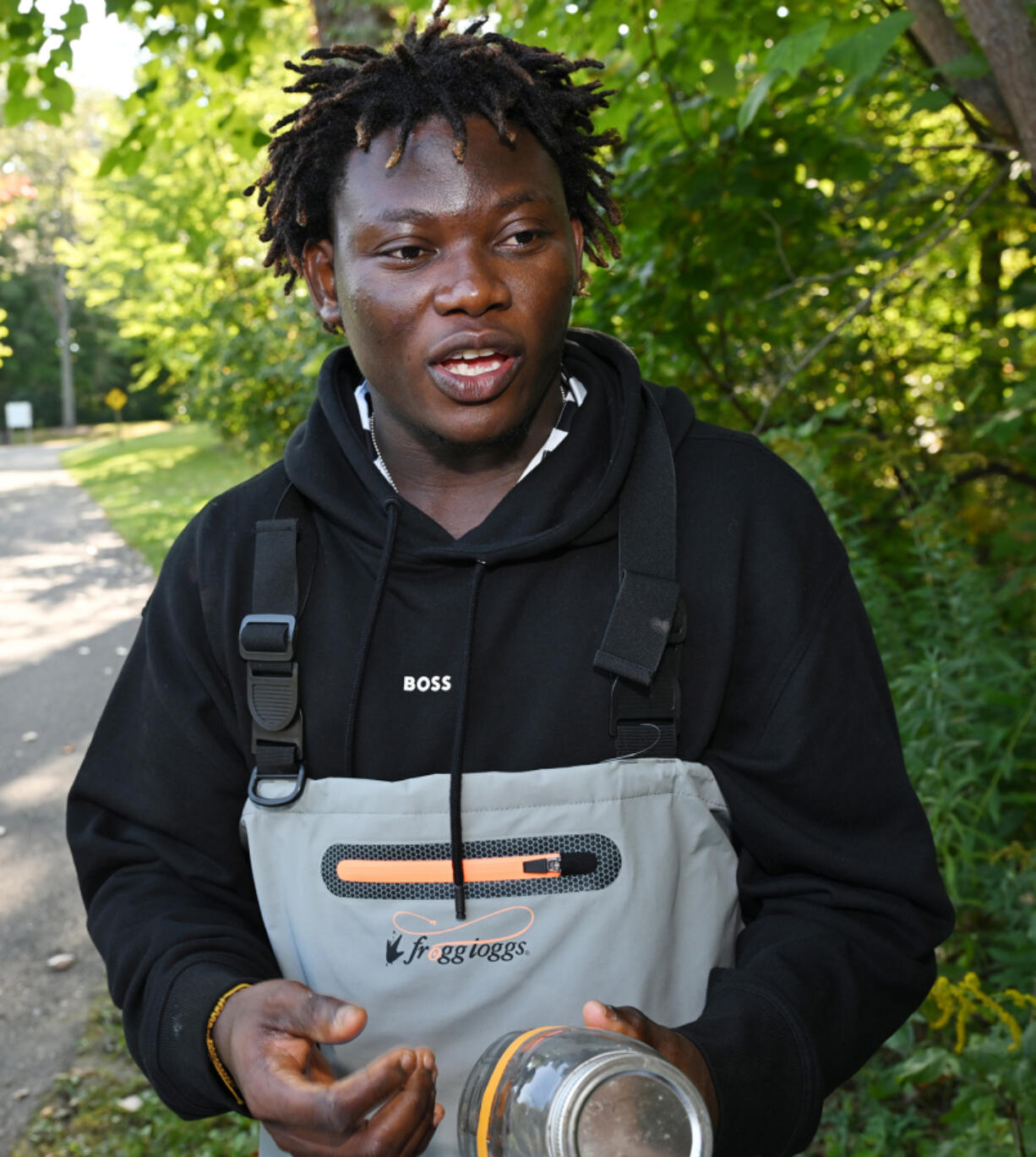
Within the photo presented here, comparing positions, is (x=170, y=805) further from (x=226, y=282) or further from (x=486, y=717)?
(x=226, y=282)

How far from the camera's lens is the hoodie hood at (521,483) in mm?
1757

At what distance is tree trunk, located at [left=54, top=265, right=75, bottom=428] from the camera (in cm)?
4756

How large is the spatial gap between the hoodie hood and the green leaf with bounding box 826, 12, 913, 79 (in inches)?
47.5

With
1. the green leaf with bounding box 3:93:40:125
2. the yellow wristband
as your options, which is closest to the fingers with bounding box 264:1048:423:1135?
the yellow wristband

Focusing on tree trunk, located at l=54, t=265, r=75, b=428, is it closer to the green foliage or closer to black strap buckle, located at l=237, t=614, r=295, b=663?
the green foliage

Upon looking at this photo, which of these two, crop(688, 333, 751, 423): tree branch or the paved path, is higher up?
crop(688, 333, 751, 423): tree branch

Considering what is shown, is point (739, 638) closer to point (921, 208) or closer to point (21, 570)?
point (921, 208)

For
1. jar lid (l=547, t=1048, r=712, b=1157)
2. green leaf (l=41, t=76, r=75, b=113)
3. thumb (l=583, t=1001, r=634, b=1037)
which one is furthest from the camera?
green leaf (l=41, t=76, r=75, b=113)

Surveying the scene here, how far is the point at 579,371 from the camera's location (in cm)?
204

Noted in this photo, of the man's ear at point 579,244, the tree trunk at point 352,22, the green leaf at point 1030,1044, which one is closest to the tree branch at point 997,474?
the green leaf at point 1030,1044

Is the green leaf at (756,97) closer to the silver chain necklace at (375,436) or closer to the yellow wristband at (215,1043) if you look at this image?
the silver chain necklace at (375,436)

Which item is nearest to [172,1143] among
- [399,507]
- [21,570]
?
[399,507]

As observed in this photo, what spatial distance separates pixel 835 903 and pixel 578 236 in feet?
4.00

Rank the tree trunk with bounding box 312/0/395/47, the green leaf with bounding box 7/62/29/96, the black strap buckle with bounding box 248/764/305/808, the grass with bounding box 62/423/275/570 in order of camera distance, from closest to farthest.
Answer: the black strap buckle with bounding box 248/764/305/808 < the green leaf with bounding box 7/62/29/96 < the tree trunk with bounding box 312/0/395/47 < the grass with bounding box 62/423/275/570
